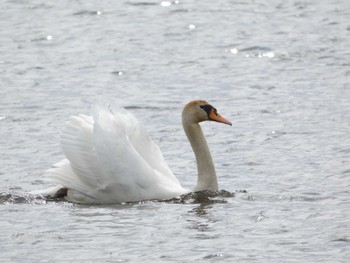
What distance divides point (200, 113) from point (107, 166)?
1192 millimetres

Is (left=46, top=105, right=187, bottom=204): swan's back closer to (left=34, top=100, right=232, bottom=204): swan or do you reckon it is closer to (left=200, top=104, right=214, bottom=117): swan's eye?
(left=34, top=100, right=232, bottom=204): swan

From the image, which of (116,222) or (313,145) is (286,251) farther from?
(313,145)

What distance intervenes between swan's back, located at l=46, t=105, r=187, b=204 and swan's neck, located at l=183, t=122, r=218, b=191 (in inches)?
9.5

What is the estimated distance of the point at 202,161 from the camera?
1254 centimetres

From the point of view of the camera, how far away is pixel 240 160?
13.8m

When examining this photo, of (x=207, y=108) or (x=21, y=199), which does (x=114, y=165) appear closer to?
(x=21, y=199)

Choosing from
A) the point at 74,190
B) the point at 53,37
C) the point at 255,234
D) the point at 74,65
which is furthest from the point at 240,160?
the point at 53,37

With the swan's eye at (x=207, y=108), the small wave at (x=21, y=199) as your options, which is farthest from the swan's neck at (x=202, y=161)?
the small wave at (x=21, y=199)

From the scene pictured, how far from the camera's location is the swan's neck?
12.4m

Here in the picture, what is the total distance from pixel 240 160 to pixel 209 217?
2278 mm

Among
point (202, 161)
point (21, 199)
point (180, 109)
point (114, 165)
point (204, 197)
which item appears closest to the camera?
point (114, 165)

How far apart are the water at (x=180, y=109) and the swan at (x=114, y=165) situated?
0.74 ft

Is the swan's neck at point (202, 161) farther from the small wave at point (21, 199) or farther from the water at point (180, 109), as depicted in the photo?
the small wave at point (21, 199)

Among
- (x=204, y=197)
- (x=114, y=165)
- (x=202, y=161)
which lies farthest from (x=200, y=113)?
(x=114, y=165)
